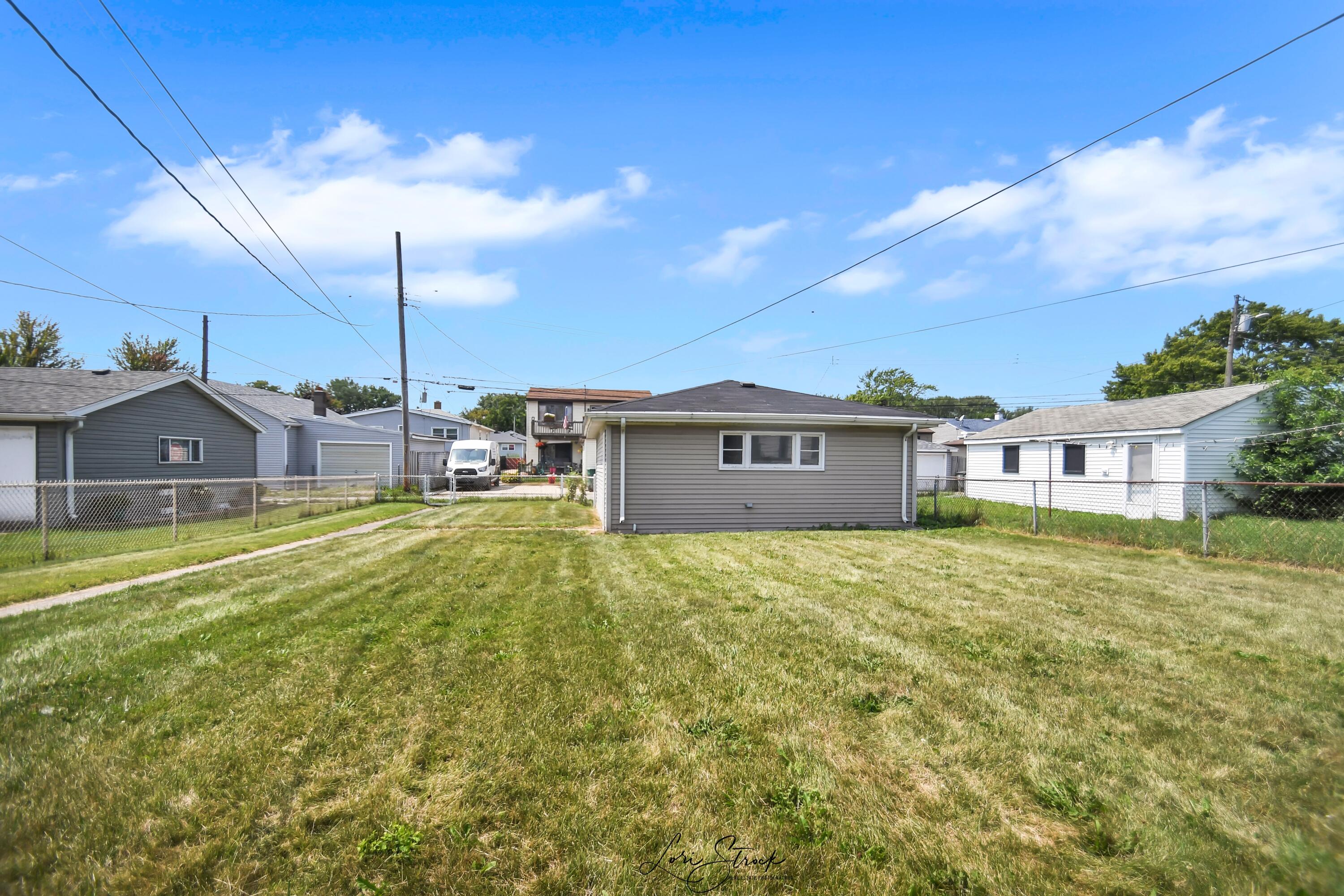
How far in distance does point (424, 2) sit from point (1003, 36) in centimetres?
940

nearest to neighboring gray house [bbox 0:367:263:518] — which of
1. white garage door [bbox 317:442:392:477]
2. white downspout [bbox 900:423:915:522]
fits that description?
white garage door [bbox 317:442:392:477]

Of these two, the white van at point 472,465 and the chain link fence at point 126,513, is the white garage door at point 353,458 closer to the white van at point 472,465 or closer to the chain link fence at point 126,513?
the white van at point 472,465

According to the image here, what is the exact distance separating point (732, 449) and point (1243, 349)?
46.9 meters

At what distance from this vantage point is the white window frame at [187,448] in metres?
16.9

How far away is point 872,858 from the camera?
7.28 feet

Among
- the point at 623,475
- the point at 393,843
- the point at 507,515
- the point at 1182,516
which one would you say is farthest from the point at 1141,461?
the point at 393,843

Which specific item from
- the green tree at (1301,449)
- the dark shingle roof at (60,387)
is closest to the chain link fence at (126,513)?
the dark shingle roof at (60,387)

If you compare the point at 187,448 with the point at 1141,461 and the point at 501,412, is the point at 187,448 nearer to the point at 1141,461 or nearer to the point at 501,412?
the point at 1141,461

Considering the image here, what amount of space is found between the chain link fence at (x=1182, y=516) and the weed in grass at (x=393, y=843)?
418 inches

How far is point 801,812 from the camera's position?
2.51m

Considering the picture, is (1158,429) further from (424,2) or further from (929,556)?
(424,2)

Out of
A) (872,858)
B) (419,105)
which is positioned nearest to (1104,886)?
(872,858)

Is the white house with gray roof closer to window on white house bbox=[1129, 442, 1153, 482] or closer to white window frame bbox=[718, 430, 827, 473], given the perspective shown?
window on white house bbox=[1129, 442, 1153, 482]

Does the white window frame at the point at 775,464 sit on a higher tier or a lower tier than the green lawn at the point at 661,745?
higher
